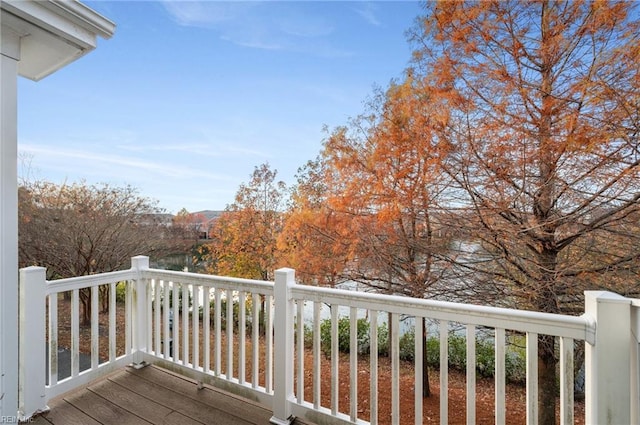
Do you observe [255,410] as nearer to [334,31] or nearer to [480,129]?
[480,129]

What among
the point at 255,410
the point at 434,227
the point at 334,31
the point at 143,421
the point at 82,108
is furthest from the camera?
the point at 82,108

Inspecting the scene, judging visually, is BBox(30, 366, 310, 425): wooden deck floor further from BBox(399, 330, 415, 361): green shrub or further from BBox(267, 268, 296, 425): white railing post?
BBox(399, 330, 415, 361): green shrub

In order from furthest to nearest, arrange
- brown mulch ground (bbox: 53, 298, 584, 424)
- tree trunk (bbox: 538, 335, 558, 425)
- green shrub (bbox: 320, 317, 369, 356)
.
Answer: green shrub (bbox: 320, 317, 369, 356)
brown mulch ground (bbox: 53, 298, 584, 424)
tree trunk (bbox: 538, 335, 558, 425)

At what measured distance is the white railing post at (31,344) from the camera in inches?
82.4

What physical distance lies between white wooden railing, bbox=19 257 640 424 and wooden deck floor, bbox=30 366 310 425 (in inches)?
3.1

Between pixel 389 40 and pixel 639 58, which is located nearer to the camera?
pixel 639 58

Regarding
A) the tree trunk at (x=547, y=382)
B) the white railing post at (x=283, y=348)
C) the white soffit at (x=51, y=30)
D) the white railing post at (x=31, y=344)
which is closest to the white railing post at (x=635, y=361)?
the white railing post at (x=283, y=348)

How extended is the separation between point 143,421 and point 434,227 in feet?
12.7

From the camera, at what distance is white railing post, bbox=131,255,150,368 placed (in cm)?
290

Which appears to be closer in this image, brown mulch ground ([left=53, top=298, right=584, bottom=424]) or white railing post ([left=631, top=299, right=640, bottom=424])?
white railing post ([left=631, top=299, right=640, bottom=424])

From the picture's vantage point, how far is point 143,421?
83.6 inches

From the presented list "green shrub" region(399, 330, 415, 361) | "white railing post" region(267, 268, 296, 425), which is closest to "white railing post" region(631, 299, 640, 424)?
"white railing post" region(267, 268, 296, 425)

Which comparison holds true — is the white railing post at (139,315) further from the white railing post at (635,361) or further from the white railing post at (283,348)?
the white railing post at (635,361)

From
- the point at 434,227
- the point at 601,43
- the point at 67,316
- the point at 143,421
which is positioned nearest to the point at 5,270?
the point at 143,421
